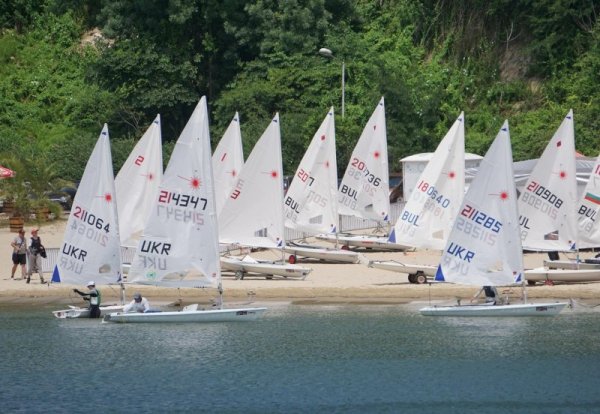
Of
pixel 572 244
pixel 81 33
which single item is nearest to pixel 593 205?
pixel 572 244

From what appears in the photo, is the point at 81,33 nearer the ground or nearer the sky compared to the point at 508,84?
nearer the sky

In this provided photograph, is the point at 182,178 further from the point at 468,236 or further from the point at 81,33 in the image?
the point at 81,33

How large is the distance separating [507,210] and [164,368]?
10.9 metres

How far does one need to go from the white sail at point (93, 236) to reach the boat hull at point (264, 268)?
22.4 ft

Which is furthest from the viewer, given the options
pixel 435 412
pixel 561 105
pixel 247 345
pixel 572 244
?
pixel 561 105

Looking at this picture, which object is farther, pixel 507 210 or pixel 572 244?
pixel 572 244

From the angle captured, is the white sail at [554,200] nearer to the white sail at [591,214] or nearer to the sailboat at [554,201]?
the sailboat at [554,201]

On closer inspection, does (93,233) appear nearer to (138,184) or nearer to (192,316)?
(192,316)

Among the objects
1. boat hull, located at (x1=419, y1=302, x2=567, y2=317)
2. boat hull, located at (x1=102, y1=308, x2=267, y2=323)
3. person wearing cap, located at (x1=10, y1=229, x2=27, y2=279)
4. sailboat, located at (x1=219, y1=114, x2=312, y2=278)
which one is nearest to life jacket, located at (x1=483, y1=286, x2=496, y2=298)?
boat hull, located at (x1=419, y1=302, x2=567, y2=317)

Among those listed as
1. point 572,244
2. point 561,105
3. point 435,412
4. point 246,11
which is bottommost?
point 435,412

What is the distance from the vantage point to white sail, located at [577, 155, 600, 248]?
157 ft

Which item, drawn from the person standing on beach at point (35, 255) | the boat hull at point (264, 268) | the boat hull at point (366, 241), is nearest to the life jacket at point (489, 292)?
the boat hull at point (264, 268)

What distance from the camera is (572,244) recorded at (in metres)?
47.0

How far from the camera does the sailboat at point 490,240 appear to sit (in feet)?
136
